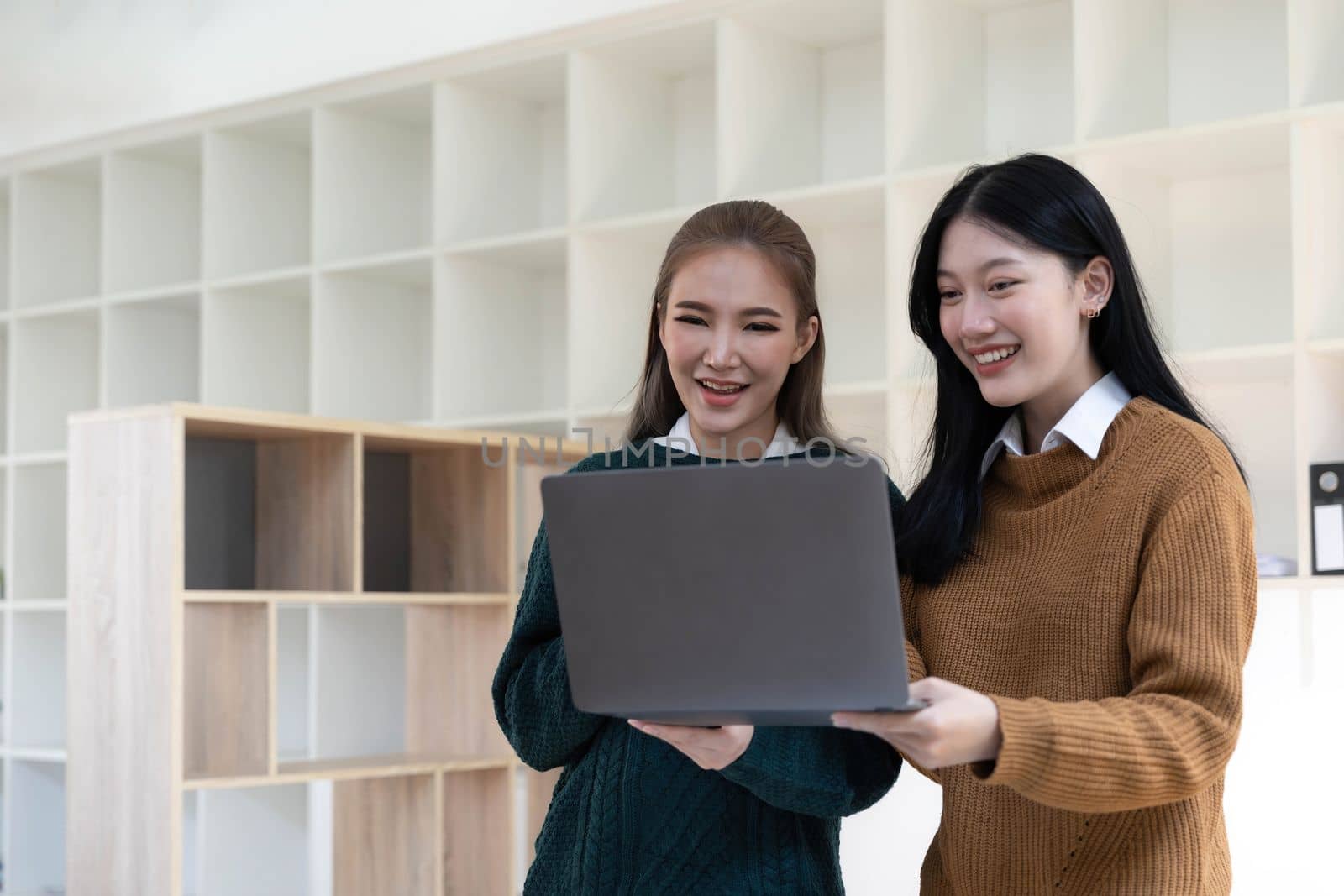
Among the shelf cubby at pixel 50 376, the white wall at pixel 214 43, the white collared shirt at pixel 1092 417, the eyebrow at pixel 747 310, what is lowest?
the white collared shirt at pixel 1092 417

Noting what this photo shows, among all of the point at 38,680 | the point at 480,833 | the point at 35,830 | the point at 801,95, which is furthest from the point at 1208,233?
the point at 35,830

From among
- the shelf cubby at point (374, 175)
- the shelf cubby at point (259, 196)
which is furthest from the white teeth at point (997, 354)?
the shelf cubby at point (259, 196)

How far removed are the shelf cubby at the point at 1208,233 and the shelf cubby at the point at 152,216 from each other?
2551 mm

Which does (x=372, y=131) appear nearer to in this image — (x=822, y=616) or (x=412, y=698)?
(x=412, y=698)

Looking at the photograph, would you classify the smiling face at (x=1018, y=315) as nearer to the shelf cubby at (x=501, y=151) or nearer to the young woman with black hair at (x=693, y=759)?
the young woman with black hair at (x=693, y=759)

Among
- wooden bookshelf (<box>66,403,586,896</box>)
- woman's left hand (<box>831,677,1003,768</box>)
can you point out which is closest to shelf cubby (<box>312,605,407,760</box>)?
wooden bookshelf (<box>66,403,586,896</box>)

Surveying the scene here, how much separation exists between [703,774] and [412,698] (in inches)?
78.5

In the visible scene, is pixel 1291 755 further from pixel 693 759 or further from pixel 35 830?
pixel 35 830

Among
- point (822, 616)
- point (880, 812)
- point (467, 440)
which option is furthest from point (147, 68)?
point (822, 616)

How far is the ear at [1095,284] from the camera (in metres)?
1.32

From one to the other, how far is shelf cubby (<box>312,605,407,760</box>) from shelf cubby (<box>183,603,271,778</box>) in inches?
32.2

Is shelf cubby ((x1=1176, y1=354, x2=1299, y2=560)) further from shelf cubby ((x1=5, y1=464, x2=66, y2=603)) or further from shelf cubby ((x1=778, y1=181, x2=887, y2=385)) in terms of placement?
shelf cubby ((x1=5, y1=464, x2=66, y2=603))

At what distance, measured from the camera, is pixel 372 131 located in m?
3.86

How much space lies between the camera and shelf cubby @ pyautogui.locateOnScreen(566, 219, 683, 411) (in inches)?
131
